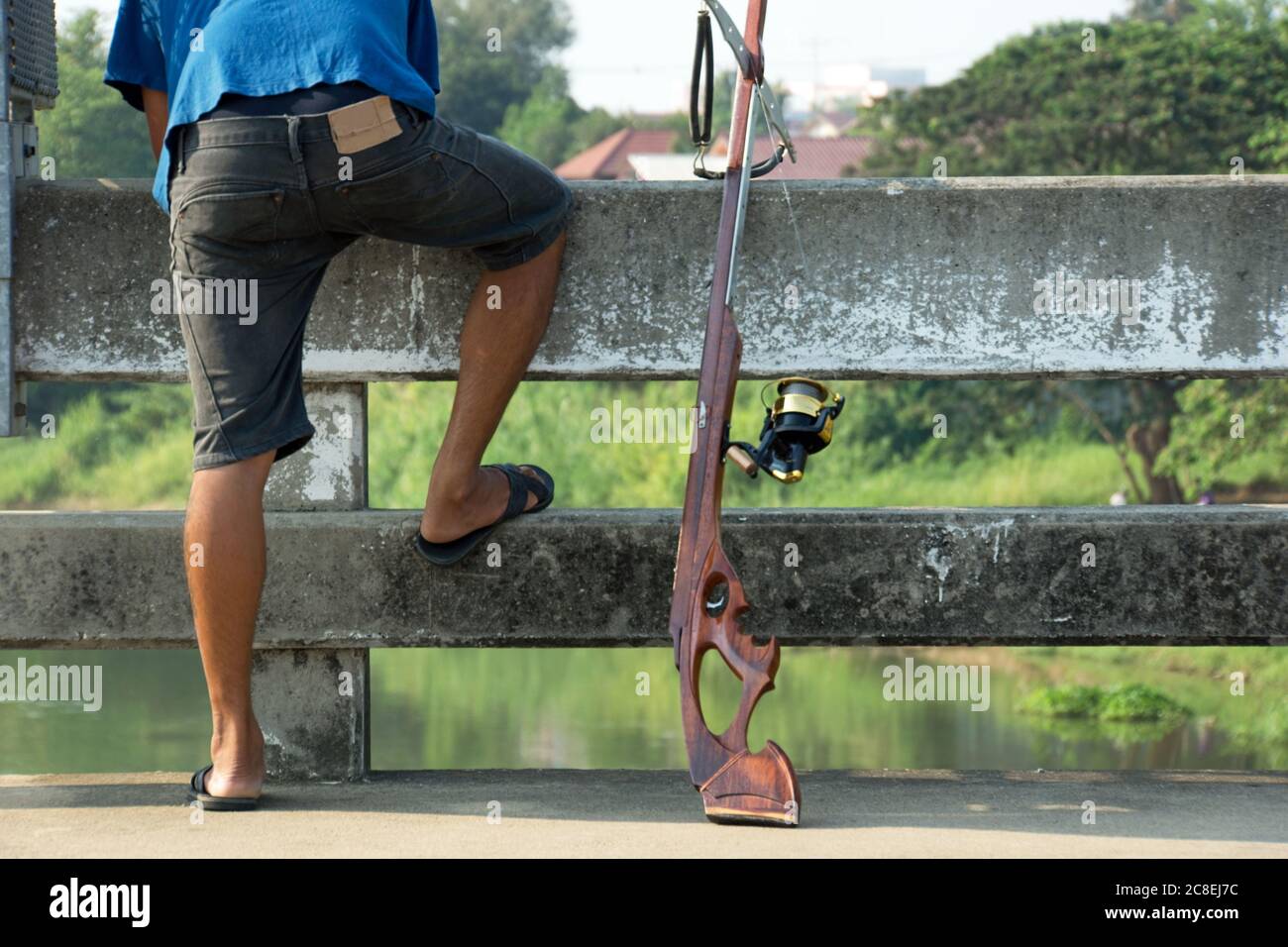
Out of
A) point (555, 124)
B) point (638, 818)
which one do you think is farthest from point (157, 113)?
point (555, 124)

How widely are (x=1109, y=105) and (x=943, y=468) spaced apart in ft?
19.1

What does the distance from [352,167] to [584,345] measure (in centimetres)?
69

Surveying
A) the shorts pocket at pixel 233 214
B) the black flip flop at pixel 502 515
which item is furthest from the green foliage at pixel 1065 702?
the shorts pocket at pixel 233 214

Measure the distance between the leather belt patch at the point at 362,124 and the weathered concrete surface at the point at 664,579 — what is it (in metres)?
0.80

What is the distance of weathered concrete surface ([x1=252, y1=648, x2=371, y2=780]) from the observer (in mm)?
3541

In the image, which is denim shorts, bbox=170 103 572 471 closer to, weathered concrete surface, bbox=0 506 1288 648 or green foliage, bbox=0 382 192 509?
weathered concrete surface, bbox=0 506 1288 648

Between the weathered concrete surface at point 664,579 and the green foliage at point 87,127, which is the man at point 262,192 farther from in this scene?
the green foliage at point 87,127

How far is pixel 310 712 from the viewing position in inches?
139

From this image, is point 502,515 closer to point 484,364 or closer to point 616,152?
point 484,364

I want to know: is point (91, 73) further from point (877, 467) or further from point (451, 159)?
point (877, 467)

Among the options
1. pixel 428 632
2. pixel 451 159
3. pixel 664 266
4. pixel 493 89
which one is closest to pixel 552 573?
pixel 428 632

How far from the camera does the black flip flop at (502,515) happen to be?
3471 mm

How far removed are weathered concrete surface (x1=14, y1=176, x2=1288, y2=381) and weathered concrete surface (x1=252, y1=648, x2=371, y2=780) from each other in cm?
55

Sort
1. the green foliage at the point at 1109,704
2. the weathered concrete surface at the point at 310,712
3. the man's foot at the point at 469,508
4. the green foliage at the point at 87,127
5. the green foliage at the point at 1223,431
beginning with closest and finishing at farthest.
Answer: the man's foot at the point at 469,508, the weathered concrete surface at the point at 310,712, the green foliage at the point at 87,127, the green foliage at the point at 1109,704, the green foliage at the point at 1223,431
